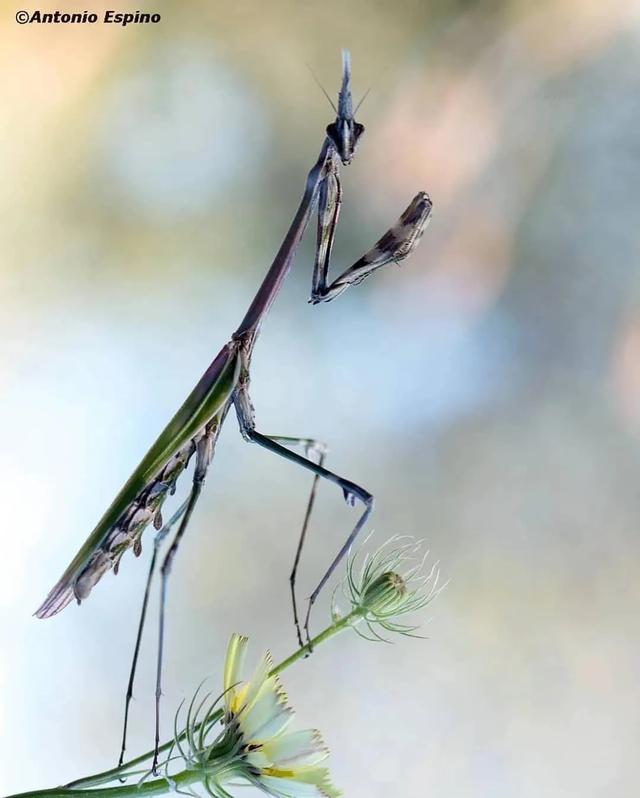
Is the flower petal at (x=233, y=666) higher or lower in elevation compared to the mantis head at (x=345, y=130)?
lower

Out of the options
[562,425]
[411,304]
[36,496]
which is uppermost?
[411,304]

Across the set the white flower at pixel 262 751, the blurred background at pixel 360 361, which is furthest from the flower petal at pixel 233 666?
the blurred background at pixel 360 361

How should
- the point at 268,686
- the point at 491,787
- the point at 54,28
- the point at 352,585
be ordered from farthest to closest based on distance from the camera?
1. the point at 491,787
2. the point at 54,28
3. the point at 352,585
4. the point at 268,686

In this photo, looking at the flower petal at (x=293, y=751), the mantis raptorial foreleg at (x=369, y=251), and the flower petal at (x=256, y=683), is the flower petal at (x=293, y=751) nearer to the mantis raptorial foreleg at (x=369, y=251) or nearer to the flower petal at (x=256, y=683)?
the flower petal at (x=256, y=683)

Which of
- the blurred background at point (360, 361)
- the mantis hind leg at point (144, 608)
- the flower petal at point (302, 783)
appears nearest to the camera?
the flower petal at point (302, 783)

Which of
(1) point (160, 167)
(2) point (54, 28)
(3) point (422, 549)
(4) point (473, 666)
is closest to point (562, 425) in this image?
(3) point (422, 549)

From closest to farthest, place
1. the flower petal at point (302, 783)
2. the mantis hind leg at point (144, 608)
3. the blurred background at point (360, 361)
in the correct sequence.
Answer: the flower petal at point (302, 783)
the mantis hind leg at point (144, 608)
the blurred background at point (360, 361)

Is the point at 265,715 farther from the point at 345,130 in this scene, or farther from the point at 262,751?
the point at 345,130

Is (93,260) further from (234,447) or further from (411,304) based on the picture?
(411,304)
